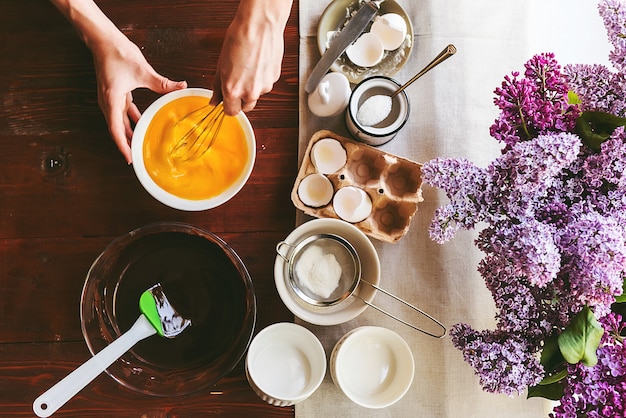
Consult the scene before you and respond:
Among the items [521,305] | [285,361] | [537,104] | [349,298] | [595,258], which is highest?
[537,104]

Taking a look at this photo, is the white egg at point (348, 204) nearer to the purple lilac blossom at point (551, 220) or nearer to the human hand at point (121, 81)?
the purple lilac blossom at point (551, 220)

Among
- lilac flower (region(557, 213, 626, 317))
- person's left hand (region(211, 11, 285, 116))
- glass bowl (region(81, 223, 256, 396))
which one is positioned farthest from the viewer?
glass bowl (region(81, 223, 256, 396))

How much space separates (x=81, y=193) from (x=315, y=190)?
38cm

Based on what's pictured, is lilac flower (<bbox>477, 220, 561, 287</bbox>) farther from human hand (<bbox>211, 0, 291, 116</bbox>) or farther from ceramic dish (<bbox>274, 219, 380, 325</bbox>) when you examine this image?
human hand (<bbox>211, 0, 291, 116</bbox>)

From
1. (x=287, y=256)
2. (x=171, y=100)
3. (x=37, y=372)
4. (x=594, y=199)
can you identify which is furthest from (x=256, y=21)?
(x=37, y=372)

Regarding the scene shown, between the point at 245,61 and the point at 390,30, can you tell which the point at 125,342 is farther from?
the point at 390,30

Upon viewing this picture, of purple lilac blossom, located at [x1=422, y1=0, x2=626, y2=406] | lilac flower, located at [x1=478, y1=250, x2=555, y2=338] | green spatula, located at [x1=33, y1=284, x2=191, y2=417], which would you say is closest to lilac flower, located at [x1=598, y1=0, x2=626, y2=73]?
purple lilac blossom, located at [x1=422, y1=0, x2=626, y2=406]

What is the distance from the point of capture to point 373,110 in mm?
856

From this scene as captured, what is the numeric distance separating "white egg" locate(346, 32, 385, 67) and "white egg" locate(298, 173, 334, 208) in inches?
7.9

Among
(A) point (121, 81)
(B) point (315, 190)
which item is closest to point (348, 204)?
(B) point (315, 190)

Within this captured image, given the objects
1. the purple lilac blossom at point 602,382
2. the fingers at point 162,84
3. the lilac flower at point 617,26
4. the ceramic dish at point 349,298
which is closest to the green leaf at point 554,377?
the purple lilac blossom at point 602,382

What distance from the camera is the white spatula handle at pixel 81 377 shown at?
2.30 feet

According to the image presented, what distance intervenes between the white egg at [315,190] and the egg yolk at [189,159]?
112 millimetres

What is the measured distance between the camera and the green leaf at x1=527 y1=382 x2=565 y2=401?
710mm
